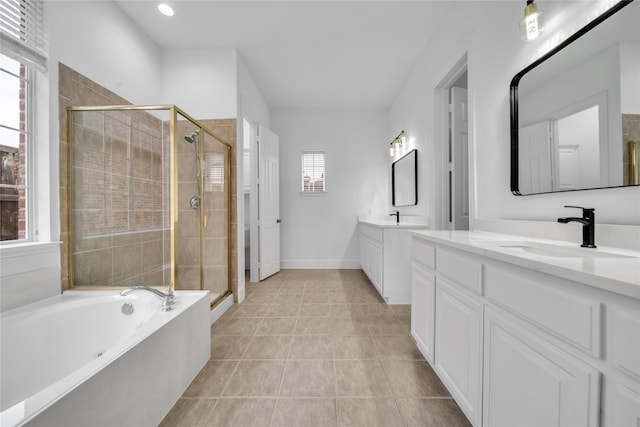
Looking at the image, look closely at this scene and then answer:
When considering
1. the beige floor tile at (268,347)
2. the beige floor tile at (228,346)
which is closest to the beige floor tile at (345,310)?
the beige floor tile at (268,347)

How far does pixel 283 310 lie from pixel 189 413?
1.35 m

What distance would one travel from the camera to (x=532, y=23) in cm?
127

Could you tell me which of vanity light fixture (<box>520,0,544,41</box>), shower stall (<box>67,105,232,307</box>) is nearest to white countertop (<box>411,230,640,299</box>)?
vanity light fixture (<box>520,0,544,41</box>)

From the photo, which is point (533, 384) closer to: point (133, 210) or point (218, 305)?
point (218, 305)

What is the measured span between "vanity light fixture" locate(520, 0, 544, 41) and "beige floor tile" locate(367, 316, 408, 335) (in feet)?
6.95

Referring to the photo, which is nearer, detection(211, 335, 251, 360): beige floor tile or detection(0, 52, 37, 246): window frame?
detection(0, 52, 37, 246): window frame

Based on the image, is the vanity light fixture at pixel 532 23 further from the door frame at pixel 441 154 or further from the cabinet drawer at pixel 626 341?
the cabinet drawer at pixel 626 341

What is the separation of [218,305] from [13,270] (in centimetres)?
138

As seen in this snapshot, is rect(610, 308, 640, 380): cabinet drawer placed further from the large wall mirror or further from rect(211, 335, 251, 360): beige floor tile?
rect(211, 335, 251, 360): beige floor tile

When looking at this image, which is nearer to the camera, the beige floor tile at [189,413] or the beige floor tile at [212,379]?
the beige floor tile at [189,413]

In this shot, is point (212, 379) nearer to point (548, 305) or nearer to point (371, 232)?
point (548, 305)

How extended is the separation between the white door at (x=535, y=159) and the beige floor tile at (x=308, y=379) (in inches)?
63.1

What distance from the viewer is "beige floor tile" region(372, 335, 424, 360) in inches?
70.9

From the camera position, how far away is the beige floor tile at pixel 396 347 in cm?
180
